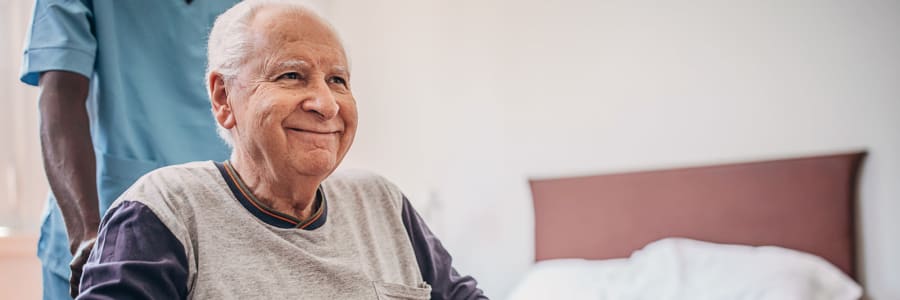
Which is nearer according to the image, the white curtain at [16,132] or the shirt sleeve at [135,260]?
the shirt sleeve at [135,260]

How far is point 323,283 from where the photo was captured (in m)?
0.87

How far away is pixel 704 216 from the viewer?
1.99 m

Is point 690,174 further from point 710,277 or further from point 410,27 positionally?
point 410,27

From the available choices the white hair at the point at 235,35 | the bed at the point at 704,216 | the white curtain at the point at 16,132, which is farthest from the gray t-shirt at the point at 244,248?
the white curtain at the point at 16,132

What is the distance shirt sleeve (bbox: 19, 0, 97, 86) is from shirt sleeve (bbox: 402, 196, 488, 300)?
2.00 ft

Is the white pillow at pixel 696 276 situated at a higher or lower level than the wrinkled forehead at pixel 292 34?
lower

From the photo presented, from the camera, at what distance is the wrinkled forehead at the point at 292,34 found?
2.88 feet

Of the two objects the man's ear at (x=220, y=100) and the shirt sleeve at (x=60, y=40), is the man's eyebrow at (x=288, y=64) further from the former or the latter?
the shirt sleeve at (x=60, y=40)

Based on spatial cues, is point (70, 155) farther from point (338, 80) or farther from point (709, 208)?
point (709, 208)

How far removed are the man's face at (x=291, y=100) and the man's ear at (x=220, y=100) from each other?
0.7 inches

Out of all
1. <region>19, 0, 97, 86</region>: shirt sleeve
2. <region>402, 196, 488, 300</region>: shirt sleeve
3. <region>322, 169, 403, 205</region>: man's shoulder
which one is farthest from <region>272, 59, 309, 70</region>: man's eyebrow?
<region>19, 0, 97, 86</region>: shirt sleeve

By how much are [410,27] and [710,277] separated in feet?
5.82

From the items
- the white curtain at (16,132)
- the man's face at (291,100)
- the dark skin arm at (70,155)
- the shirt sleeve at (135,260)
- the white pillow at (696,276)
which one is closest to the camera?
the shirt sleeve at (135,260)

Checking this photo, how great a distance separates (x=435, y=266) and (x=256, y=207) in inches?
12.6
